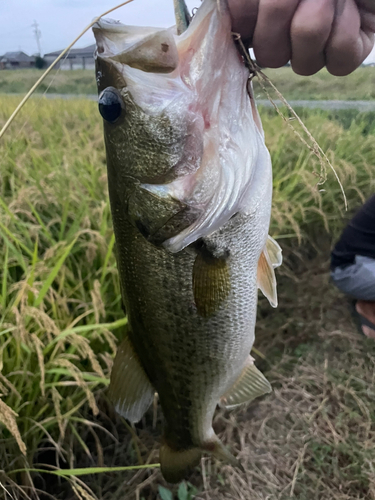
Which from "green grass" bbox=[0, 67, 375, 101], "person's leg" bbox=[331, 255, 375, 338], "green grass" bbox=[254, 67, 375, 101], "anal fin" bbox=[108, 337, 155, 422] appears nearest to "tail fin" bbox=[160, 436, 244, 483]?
"anal fin" bbox=[108, 337, 155, 422]

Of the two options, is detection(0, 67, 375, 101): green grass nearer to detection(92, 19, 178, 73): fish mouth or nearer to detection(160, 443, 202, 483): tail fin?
detection(92, 19, 178, 73): fish mouth

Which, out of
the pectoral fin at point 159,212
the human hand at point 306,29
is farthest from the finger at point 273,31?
the pectoral fin at point 159,212

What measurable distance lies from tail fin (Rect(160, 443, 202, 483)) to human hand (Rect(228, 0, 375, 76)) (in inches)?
31.0

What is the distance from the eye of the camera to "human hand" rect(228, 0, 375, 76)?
47 centimetres

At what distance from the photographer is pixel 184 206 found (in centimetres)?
58

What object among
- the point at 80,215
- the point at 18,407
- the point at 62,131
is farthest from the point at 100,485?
the point at 62,131

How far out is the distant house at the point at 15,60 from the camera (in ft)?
3.94

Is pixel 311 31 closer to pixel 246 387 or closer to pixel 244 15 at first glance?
pixel 244 15

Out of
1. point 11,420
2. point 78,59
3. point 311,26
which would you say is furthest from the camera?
point 78,59

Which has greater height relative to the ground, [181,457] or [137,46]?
[137,46]

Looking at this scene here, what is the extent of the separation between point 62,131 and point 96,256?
1.08 meters

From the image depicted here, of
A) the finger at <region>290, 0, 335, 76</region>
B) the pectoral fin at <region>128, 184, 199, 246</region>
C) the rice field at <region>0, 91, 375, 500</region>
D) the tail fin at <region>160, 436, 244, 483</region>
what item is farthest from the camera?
the rice field at <region>0, 91, 375, 500</region>

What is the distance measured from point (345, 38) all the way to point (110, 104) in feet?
1.10

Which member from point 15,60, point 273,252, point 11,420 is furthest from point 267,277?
point 15,60
